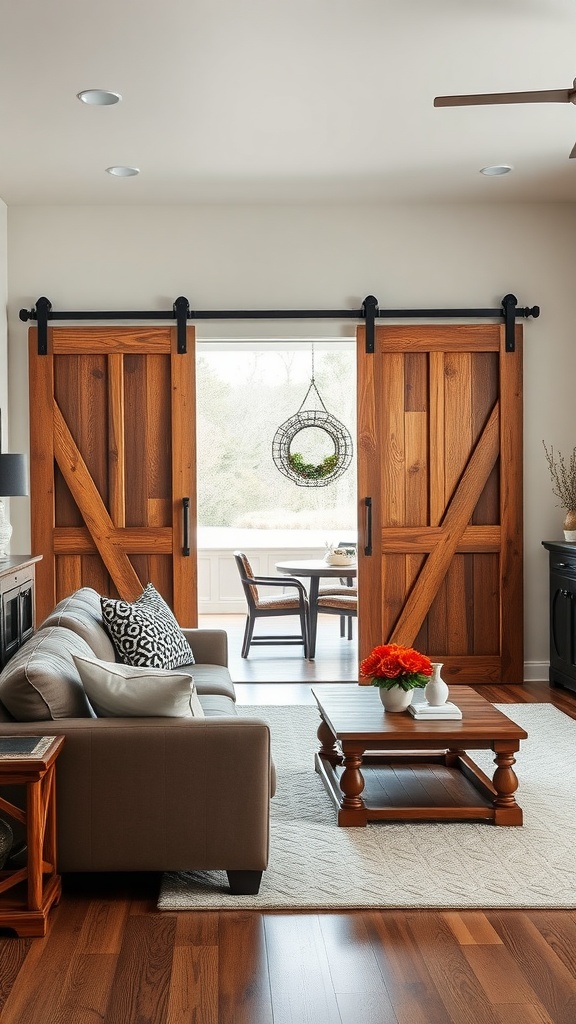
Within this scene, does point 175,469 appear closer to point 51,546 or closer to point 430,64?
point 51,546

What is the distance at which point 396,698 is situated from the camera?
390 cm

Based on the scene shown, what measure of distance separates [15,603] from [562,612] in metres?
3.29

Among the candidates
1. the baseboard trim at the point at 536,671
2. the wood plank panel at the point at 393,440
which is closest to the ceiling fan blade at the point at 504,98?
the wood plank panel at the point at 393,440

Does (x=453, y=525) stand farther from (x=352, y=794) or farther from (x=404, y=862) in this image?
(x=404, y=862)

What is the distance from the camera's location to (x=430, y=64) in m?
4.15

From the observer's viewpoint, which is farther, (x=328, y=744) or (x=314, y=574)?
(x=314, y=574)

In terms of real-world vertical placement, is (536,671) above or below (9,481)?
below

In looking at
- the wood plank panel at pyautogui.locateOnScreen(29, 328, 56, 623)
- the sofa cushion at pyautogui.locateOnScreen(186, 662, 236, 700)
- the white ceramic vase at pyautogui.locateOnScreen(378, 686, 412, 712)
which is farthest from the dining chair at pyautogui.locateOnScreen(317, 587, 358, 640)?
the white ceramic vase at pyautogui.locateOnScreen(378, 686, 412, 712)

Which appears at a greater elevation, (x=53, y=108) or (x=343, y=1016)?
(x=53, y=108)

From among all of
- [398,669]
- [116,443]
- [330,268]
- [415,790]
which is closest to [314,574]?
Answer: [116,443]

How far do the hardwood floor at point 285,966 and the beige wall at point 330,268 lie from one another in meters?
3.73

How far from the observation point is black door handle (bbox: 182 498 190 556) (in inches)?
246

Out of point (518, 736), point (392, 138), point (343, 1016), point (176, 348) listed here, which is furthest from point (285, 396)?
Result: point (343, 1016)

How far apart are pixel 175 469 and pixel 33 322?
4.23 feet
